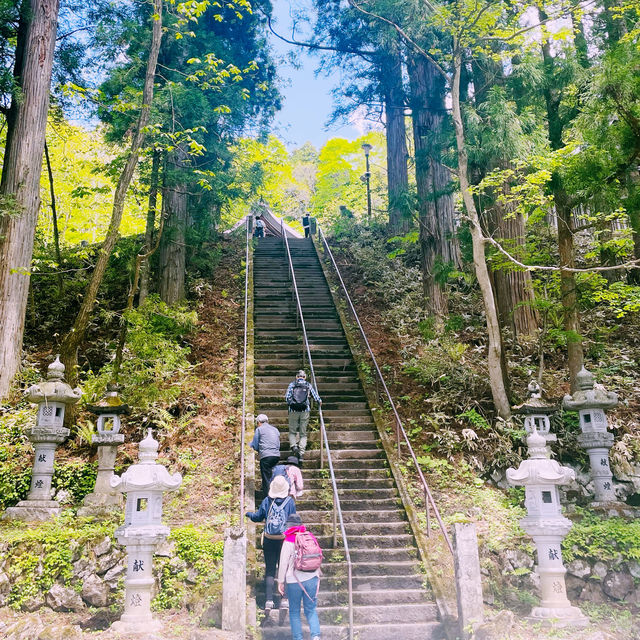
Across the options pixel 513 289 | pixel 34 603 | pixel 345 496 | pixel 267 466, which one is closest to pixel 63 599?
pixel 34 603

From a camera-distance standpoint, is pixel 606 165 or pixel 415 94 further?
pixel 415 94

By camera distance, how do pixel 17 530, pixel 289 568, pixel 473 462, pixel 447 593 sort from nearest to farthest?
pixel 289 568, pixel 447 593, pixel 17 530, pixel 473 462

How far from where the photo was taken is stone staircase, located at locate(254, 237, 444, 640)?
5828mm

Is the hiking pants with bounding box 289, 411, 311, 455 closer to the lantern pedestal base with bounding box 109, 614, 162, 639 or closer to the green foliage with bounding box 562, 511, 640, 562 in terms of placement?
the lantern pedestal base with bounding box 109, 614, 162, 639

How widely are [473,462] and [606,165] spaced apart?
4.67 m

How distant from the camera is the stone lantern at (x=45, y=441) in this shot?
7.02 m

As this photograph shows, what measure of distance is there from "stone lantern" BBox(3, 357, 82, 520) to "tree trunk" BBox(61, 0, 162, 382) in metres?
0.93

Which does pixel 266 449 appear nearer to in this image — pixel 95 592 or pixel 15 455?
pixel 95 592

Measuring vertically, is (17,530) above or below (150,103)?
below

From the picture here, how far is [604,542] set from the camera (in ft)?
21.6

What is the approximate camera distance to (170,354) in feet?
34.7

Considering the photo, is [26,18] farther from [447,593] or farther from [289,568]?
[447,593]

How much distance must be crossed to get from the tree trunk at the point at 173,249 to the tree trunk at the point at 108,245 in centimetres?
298

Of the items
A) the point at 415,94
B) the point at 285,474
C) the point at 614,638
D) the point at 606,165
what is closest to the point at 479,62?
the point at 415,94
